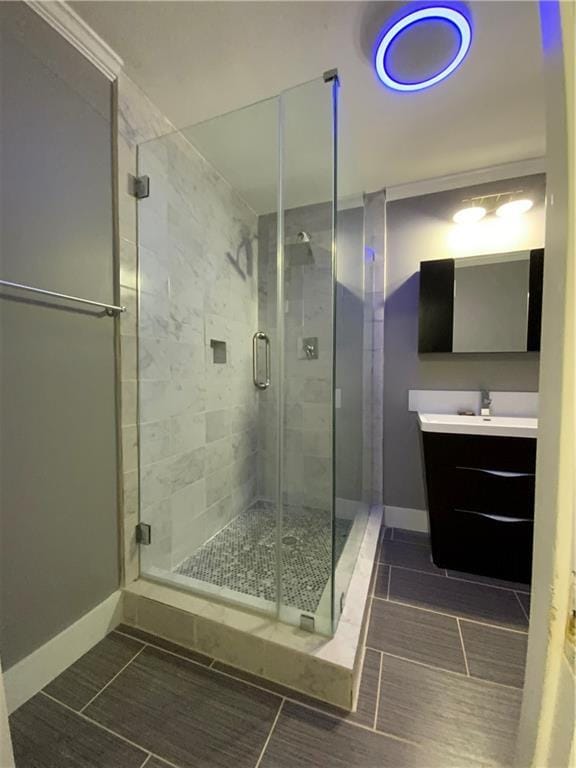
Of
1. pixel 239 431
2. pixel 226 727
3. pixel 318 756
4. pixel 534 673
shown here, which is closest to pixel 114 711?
pixel 226 727

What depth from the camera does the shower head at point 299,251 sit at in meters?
1.86

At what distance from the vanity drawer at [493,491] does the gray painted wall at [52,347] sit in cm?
170

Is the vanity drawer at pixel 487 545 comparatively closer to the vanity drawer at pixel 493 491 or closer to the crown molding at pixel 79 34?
the vanity drawer at pixel 493 491

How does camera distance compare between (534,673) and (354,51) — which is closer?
(534,673)

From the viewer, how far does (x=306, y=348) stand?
1740mm

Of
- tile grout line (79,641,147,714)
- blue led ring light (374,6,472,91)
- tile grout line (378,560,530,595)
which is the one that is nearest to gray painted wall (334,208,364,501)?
A: tile grout line (378,560,530,595)

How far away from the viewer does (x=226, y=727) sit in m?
0.92

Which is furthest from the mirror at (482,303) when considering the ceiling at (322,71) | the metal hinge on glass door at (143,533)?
the metal hinge on glass door at (143,533)

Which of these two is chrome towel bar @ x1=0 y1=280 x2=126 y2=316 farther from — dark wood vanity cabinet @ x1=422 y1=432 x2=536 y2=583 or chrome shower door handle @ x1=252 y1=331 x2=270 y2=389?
dark wood vanity cabinet @ x1=422 y1=432 x2=536 y2=583

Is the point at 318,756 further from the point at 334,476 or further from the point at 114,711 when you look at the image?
the point at 334,476

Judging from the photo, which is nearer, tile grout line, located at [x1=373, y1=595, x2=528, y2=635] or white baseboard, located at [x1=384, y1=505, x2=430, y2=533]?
tile grout line, located at [x1=373, y1=595, x2=528, y2=635]

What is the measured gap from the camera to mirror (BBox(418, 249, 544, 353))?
1.82 metres

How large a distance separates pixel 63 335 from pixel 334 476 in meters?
1.23

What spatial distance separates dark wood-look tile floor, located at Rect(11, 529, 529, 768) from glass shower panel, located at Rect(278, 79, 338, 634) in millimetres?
349
